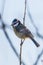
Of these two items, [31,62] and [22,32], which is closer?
[22,32]

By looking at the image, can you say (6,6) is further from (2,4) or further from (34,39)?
(34,39)

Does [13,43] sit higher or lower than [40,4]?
lower

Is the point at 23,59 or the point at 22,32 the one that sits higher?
the point at 22,32

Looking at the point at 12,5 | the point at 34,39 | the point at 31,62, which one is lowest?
the point at 31,62

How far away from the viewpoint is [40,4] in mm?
1438

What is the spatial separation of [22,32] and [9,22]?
14cm

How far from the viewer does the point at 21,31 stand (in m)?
1.29

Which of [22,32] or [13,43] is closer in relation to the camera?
[22,32]

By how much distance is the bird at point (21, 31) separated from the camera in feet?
4.20

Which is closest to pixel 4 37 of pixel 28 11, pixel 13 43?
pixel 13 43

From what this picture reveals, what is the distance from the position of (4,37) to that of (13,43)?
45 mm

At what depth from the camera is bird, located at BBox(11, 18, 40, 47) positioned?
4.20 ft

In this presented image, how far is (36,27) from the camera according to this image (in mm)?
1429

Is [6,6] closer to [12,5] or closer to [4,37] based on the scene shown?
[12,5]
